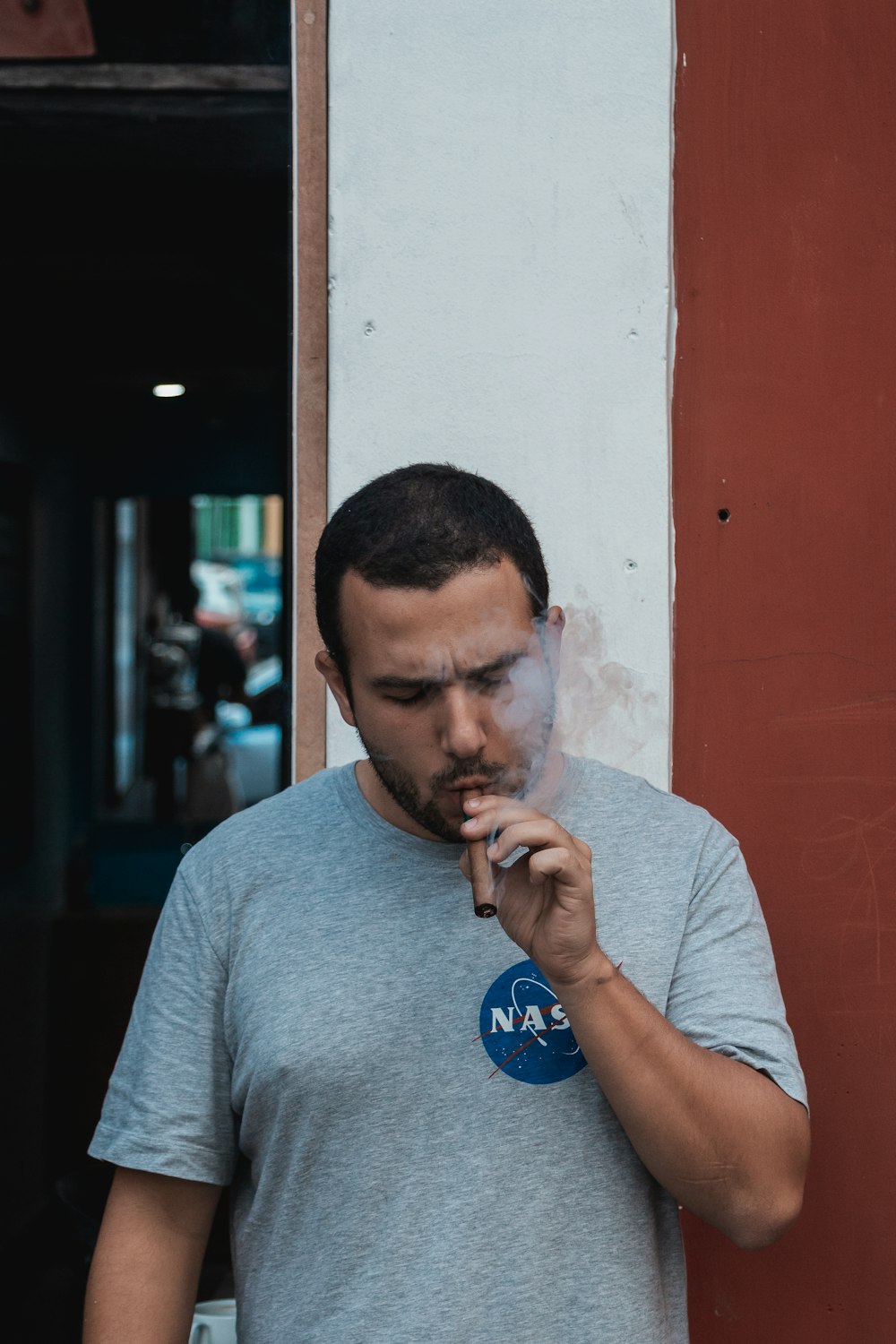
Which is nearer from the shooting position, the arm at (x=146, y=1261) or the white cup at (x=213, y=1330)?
the arm at (x=146, y=1261)

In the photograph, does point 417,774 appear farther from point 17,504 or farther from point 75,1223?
point 17,504

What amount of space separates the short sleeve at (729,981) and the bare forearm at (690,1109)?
0.12 ft

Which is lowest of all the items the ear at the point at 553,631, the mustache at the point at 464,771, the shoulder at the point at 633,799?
the shoulder at the point at 633,799

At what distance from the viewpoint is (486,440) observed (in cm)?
239

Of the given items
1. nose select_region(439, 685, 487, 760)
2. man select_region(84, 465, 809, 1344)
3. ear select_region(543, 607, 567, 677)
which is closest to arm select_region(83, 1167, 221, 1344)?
man select_region(84, 465, 809, 1344)

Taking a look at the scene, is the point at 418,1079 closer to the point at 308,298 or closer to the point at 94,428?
the point at 308,298

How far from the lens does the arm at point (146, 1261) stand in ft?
5.33

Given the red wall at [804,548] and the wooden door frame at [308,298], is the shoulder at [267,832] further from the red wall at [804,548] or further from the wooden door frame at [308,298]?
the red wall at [804,548]

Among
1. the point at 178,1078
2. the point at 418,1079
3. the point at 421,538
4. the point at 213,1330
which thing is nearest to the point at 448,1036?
the point at 418,1079

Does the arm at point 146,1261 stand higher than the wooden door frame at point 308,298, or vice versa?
the wooden door frame at point 308,298

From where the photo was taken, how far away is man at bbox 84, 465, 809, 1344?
151 cm

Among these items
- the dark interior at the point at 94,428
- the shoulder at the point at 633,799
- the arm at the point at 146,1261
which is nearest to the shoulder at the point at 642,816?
the shoulder at the point at 633,799

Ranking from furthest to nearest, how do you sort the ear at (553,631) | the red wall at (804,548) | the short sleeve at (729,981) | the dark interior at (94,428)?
the dark interior at (94,428)
the red wall at (804,548)
the ear at (553,631)
the short sleeve at (729,981)

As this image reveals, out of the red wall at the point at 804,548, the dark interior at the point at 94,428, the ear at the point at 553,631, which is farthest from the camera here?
the dark interior at the point at 94,428
